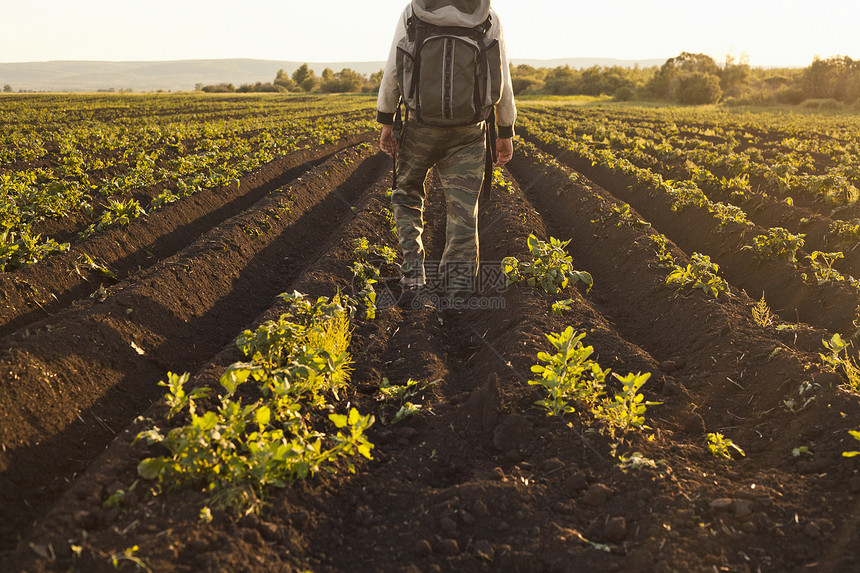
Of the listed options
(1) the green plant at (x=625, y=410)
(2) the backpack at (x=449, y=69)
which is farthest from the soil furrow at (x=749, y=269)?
(2) the backpack at (x=449, y=69)

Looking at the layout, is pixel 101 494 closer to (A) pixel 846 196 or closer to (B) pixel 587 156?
(A) pixel 846 196

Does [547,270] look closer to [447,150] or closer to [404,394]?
[447,150]

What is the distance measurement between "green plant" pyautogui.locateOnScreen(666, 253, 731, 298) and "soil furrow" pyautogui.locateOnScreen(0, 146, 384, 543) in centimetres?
409

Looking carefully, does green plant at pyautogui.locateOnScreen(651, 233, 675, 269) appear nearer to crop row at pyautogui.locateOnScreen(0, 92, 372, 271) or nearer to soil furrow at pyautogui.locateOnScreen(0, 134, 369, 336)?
soil furrow at pyautogui.locateOnScreen(0, 134, 369, 336)

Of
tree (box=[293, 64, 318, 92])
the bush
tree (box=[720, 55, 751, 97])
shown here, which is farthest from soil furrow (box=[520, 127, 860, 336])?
tree (box=[293, 64, 318, 92])

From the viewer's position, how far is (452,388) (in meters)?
3.58

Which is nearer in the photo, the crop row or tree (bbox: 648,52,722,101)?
the crop row

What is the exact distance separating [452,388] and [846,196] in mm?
8058

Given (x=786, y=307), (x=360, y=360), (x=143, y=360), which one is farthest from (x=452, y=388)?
(x=786, y=307)

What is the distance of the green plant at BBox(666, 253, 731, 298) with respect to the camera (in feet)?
15.4

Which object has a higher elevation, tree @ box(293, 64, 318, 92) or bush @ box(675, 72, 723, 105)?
tree @ box(293, 64, 318, 92)

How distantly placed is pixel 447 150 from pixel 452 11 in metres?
1.05

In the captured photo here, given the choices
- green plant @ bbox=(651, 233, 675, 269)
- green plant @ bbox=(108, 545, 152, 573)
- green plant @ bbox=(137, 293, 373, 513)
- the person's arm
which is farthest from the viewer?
green plant @ bbox=(651, 233, 675, 269)

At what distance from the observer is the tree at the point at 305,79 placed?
281 feet
